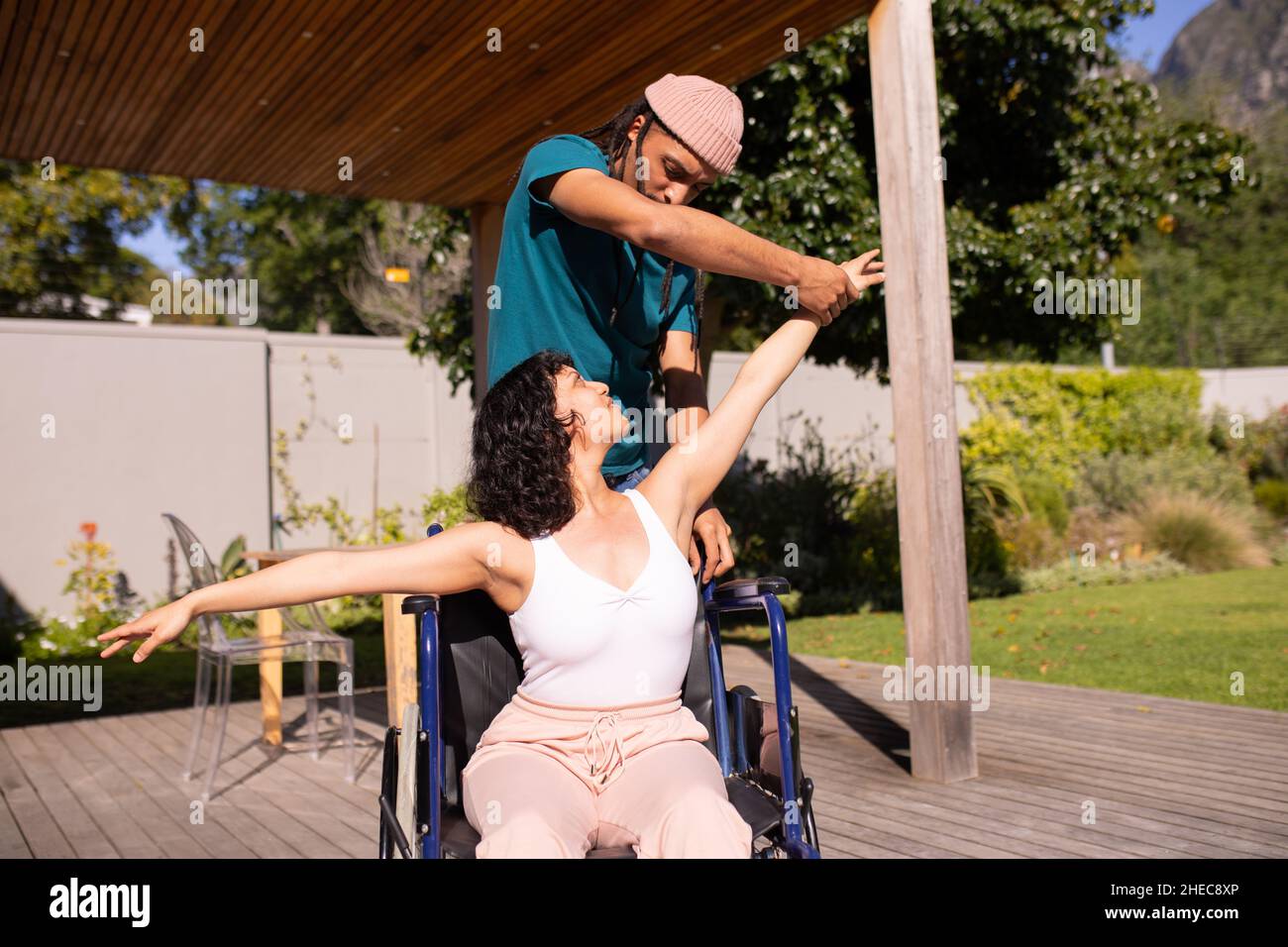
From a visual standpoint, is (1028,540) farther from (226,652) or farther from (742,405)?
(742,405)

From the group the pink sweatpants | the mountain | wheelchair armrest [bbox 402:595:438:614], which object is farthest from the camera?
the mountain

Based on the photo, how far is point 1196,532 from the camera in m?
10.1

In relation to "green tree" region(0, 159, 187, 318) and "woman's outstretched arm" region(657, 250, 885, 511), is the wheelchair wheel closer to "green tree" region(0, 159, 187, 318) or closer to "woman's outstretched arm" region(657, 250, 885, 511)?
"woman's outstretched arm" region(657, 250, 885, 511)

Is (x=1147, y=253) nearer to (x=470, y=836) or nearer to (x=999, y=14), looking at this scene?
(x=999, y=14)

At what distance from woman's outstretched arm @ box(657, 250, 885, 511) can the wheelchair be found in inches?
8.9

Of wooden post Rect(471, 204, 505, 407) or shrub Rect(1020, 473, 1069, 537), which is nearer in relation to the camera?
wooden post Rect(471, 204, 505, 407)

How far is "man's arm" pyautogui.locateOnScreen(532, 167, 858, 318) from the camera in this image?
174cm

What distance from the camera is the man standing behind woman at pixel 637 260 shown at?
1776 mm

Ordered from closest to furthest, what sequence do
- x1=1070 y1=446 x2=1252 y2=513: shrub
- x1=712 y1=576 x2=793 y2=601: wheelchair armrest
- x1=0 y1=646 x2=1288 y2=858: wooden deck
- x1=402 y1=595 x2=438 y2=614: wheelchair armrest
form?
x1=402 y1=595 x2=438 y2=614: wheelchair armrest, x1=712 y1=576 x2=793 y2=601: wheelchair armrest, x1=0 y1=646 x2=1288 y2=858: wooden deck, x1=1070 y1=446 x2=1252 y2=513: shrub

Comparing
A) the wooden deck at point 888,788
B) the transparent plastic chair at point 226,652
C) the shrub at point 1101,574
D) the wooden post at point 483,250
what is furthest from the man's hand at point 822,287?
the shrub at point 1101,574

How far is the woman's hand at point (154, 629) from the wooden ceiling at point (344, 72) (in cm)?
304

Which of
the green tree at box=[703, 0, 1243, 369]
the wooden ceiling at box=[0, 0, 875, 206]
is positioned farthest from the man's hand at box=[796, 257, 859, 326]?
the green tree at box=[703, 0, 1243, 369]

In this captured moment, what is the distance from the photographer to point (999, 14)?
7465 mm

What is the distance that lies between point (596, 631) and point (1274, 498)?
40.4 feet
